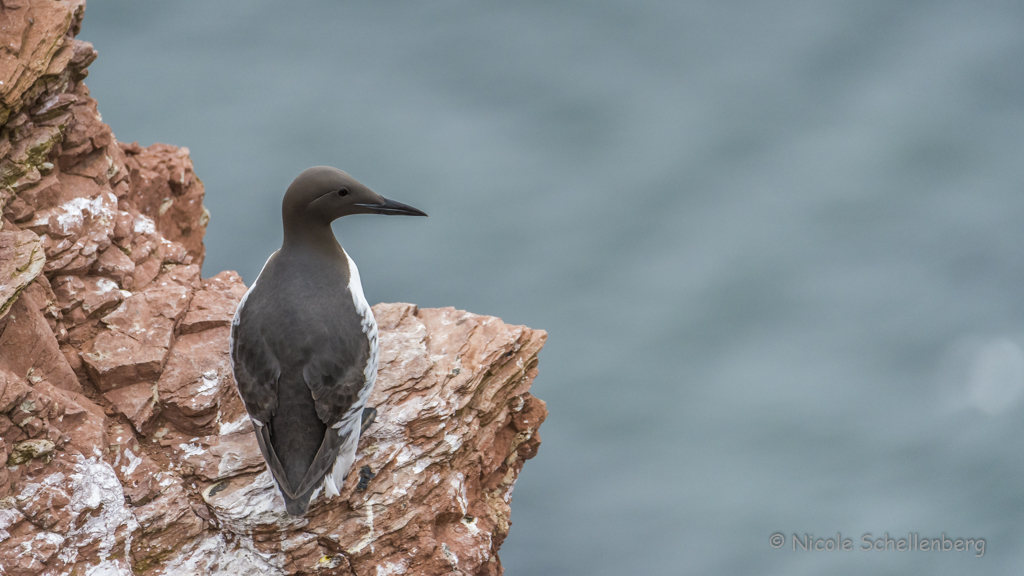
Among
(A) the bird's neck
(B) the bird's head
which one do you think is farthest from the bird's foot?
(B) the bird's head

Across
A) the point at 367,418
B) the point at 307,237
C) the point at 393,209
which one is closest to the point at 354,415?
the point at 367,418

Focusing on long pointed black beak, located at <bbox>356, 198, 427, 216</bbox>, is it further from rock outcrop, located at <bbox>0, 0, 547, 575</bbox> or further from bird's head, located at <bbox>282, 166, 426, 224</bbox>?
rock outcrop, located at <bbox>0, 0, 547, 575</bbox>

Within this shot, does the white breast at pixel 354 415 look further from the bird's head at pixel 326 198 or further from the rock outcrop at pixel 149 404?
the bird's head at pixel 326 198

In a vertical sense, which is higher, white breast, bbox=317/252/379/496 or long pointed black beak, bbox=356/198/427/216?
long pointed black beak, bbox=356/198/427/216

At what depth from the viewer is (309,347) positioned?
19.2 ft

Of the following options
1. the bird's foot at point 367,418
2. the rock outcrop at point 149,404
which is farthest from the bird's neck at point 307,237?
the bird's foot at point 367,418

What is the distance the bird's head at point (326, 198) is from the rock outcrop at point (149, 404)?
110cm

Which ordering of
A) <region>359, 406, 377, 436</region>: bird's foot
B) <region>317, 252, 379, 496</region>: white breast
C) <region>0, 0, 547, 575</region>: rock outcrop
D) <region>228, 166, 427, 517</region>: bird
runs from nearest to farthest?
<region>0, 0, 547, 575</region>: rock outcrop → <region>228, 166, 427, 517</region>: bird → <region>317, 252, 379, 496</region>: white breast → <region>359, 406, 377, 436</region>: bird's foot

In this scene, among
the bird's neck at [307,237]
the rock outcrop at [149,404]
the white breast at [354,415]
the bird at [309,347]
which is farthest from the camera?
the bird's neck at [307,237]

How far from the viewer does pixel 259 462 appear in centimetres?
616

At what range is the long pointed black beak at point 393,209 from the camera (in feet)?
20.4

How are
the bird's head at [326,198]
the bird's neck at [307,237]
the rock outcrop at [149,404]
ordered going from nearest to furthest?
the rock outcrop at [149,404], the bird's head at [326,198], the bird's neck at [307,237]

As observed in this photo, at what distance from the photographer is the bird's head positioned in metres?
6.07

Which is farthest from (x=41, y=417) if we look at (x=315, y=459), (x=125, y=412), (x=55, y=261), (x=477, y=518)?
(x=477, y=518)
